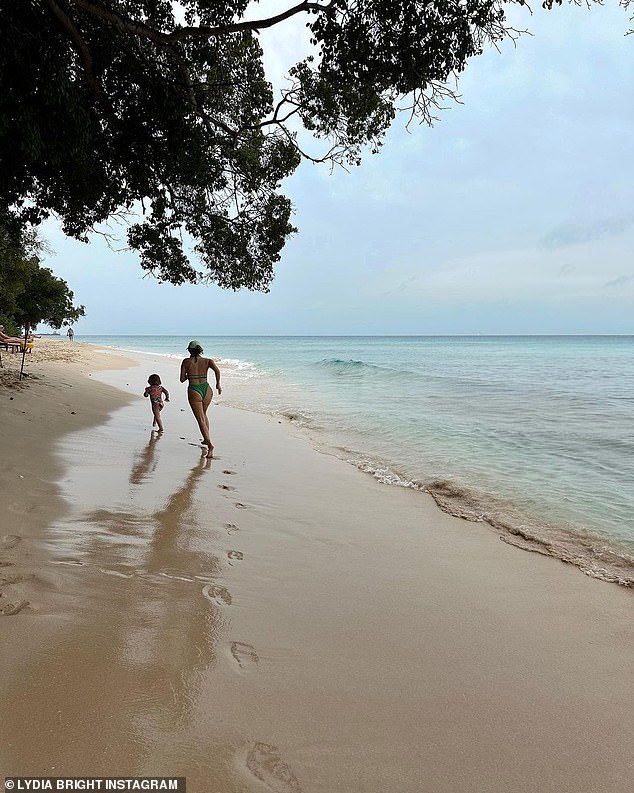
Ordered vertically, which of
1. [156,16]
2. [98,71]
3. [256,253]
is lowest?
[256,253]

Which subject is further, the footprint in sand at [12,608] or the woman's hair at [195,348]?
the woman's hair at [195,348]

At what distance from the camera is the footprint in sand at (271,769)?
183cm

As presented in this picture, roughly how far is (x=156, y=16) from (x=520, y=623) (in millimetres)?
9171

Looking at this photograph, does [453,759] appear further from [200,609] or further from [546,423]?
[546,423]

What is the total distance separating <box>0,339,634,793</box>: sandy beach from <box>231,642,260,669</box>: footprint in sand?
21 mm

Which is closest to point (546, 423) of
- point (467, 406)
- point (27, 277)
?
point (467, 406)

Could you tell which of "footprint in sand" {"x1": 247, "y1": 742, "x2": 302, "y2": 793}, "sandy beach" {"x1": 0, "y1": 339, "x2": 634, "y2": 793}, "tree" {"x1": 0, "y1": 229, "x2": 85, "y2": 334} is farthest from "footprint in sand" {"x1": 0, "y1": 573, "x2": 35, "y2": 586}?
"tree" {"x1": 0, "y1": 229, "x2": 85, "y2": 334}

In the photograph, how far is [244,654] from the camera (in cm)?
264

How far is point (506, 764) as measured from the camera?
202 cm

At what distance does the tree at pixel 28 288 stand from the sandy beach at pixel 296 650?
11.7m

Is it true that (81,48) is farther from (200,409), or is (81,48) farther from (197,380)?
(200,409)

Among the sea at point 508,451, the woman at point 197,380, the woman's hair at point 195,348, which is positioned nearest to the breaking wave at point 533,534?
the sea at point 508,451

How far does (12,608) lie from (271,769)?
190 cm

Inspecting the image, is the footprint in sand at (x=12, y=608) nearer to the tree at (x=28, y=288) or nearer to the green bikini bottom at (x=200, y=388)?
the green bikini bottom at (x=200, y=388)
